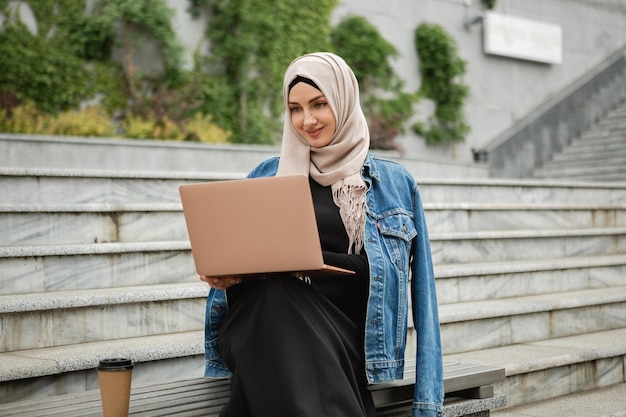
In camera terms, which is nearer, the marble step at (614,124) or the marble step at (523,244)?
the marble step at (523,244)

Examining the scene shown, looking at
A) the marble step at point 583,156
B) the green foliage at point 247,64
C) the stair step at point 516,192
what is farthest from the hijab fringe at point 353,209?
the marble step at point 583,156

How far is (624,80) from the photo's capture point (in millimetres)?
12781

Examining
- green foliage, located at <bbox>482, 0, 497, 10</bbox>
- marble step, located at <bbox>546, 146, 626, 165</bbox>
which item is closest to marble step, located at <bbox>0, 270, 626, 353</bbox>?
marble step, located at <bbox>546, 146, 626, 165</bbox>

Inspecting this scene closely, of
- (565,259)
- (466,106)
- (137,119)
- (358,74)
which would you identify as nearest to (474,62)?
(466,106)

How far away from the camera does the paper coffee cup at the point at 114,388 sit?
2.15 m

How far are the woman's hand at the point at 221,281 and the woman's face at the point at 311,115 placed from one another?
21.9 inches

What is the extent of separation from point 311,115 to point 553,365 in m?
2.14

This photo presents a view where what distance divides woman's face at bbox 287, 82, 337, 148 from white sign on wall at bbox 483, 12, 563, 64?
34.3 ft

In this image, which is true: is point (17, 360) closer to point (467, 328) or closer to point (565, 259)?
point (467, 328)

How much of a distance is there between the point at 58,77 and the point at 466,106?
6.36 m

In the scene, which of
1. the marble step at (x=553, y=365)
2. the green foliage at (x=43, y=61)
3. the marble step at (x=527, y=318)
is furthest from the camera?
the green foliage at (x=43, y=61)

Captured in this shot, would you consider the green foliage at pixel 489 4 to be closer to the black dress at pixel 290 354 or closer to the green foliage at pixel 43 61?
the green foliage at pixel 43 61

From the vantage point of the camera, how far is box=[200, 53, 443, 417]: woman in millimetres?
2186

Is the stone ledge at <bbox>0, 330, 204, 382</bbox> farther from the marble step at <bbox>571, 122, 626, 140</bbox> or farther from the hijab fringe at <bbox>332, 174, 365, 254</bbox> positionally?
the marble step at <bbox>571, 122, 626, 140</bbox>
